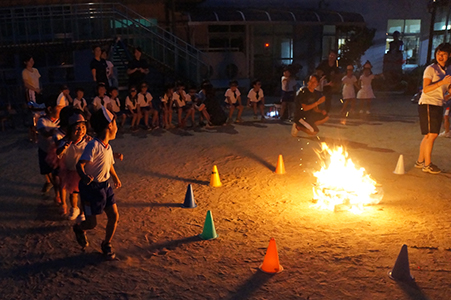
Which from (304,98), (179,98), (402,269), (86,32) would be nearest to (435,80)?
(304,98)

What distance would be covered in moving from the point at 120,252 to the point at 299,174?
389 cm

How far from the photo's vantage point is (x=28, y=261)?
448 cm

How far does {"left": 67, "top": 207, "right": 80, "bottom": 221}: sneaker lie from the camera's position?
5.64 metres

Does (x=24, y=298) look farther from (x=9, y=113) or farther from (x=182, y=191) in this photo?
(x=9, y=113)

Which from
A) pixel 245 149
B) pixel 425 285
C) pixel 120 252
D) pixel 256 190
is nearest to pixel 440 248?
pixel 425 285

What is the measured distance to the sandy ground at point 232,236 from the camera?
3904mm

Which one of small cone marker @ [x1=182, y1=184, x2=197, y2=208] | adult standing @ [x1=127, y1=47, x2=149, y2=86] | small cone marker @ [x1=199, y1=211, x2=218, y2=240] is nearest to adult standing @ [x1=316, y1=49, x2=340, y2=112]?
adult standing @ [x1=127, y1=47, x2=149, y2=86]

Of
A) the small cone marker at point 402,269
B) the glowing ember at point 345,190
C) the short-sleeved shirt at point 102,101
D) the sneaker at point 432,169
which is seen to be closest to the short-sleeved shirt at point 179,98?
the short-sleeved shirt at point 102,101

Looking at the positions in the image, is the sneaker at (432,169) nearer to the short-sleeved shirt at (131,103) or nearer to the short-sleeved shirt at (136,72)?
the short-sleeved shirt at (131,103)

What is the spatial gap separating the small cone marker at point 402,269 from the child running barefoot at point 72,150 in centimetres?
362

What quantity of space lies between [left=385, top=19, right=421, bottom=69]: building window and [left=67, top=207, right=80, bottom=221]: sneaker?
25.0m

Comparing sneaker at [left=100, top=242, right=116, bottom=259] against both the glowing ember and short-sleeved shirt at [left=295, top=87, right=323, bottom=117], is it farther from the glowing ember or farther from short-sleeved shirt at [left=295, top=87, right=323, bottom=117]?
short-sleeved shirt at [left=295, top=87, right=323, bottom=117]

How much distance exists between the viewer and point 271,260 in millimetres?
4117

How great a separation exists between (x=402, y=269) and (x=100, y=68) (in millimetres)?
9854
